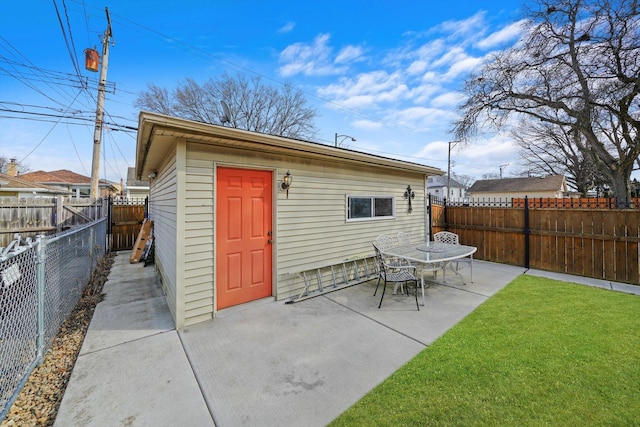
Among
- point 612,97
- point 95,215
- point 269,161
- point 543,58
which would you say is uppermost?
point 543,58

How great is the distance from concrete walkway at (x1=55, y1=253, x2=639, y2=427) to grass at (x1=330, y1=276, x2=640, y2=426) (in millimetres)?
219

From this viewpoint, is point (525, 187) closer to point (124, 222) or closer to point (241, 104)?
point (241, 104)

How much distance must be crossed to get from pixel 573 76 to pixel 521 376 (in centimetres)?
1454

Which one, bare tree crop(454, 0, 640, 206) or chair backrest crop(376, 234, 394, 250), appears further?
bare tree crop(454, 0, 640, 206)

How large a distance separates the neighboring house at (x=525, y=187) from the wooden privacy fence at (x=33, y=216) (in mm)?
29258

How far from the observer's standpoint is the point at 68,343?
314 cm

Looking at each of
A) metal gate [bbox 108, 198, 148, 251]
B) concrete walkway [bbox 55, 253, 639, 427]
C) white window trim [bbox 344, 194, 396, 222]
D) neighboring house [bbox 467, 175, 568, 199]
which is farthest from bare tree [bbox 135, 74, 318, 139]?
neighboring house [bbox 467, 175, 568, 199]

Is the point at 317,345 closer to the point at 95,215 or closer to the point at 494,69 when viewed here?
the point at 95,215

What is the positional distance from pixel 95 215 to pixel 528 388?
11.4m

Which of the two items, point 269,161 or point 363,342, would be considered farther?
point 269,161

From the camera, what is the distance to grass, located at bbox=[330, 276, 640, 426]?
1984 millimetres

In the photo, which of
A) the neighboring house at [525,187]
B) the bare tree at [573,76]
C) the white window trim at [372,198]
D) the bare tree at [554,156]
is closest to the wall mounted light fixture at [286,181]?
the white window trim at [372,198]

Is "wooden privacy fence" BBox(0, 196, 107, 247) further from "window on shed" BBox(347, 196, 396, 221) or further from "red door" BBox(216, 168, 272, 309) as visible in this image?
"window on shed" BBox(347, 196, 396, 221)

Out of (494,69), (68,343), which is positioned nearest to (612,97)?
(494,69)
